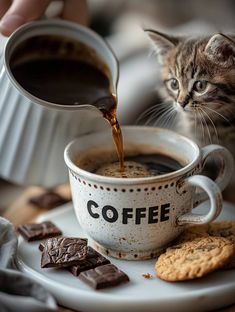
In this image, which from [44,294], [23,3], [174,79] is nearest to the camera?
[44,294]

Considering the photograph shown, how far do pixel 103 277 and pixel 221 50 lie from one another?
1.37ft

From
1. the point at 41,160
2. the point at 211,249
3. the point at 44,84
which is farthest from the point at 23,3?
the point at 211,249

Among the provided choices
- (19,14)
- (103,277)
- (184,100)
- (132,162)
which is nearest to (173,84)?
(184,100)

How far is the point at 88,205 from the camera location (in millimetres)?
810

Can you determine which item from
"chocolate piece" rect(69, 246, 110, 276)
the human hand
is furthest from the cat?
"chocolate piece" rect(69, 246, 110, 276)

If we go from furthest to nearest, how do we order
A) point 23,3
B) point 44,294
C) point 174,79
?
point 174,79
point 23,3
point 44,294

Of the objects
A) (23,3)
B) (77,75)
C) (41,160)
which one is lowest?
(41,160)

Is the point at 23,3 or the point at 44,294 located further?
the point at 23,3

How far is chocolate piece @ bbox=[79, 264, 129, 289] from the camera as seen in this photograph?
0.75 metres

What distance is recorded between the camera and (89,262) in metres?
0.80

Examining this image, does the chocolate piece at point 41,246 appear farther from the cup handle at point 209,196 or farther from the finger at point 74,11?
the finger at point 74,11

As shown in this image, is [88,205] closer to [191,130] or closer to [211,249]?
[211,249]

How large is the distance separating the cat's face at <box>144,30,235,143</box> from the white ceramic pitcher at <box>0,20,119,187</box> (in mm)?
132

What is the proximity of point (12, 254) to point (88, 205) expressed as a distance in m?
0.13
